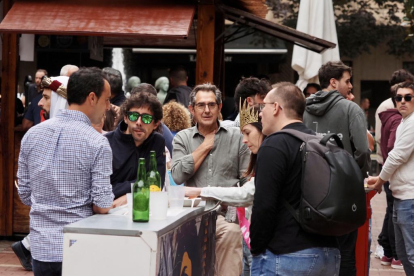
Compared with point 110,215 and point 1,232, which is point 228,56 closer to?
point 1,232

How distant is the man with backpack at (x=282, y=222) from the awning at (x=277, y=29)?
5.72 metres

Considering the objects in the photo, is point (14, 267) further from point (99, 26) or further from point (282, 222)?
point (282, 222)

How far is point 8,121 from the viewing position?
31.7 ft

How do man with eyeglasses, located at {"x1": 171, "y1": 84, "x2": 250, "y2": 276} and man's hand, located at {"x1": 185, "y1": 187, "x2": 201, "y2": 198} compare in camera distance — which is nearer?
man's hand, located at {"x1": 185, "y1": 187, "x2": 201, "y2": 198}

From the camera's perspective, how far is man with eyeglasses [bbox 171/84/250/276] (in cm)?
589

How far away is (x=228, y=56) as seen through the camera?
20516 millimetres

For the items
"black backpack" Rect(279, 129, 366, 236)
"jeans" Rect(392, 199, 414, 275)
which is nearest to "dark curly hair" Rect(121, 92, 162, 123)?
"black backpack" Rect(279, 129, 366, 236)

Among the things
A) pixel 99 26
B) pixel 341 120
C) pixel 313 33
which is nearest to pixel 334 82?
pixel 341 120

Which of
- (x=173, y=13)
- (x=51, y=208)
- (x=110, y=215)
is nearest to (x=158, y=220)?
(x=110, y=215)

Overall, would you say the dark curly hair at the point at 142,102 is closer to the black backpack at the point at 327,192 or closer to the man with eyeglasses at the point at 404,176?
the black backpack at the point at 327,192

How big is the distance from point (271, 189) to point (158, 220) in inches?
26.6

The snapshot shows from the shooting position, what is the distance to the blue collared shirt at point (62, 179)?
429 centimetres

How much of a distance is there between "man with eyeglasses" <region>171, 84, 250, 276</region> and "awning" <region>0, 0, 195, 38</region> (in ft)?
6.22

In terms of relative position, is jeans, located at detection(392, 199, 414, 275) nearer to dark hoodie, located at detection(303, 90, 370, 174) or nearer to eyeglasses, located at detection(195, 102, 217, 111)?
dark hoodie, located at detection(303, 90, 370, 174)
